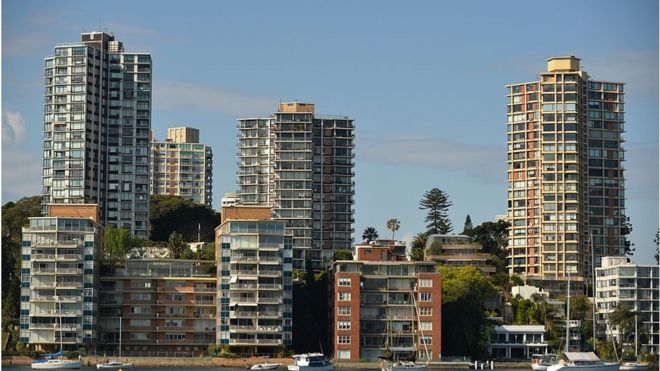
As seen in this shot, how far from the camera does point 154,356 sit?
9738 centimetres

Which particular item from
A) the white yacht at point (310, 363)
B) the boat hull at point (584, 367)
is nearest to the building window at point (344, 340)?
the white yacht at point (310, 363)

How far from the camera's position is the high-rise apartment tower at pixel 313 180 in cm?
13550

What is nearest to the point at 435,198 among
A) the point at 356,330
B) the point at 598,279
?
the point at 598,279

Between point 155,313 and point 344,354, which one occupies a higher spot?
point 155,313

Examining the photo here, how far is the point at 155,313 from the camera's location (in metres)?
99.3

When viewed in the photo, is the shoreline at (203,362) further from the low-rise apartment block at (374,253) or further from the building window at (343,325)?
the low-rise apartment block at (374,253)

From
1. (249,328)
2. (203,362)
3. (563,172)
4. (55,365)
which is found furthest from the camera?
(563,172)

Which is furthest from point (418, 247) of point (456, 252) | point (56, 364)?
point (56, 364)

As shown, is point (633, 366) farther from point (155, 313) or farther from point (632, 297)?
point (155, 313)

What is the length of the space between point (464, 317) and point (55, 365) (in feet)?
112

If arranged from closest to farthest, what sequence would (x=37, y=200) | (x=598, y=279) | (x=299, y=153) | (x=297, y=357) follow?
(x=297, y=357) → (x=598, y=279) → (x=37, y=200) → (x=299, y=153)

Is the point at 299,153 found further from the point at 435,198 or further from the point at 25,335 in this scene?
the point at 25,335

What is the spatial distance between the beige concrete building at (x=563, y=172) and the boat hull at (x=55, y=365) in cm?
5629

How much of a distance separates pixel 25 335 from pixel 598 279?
53988mm
